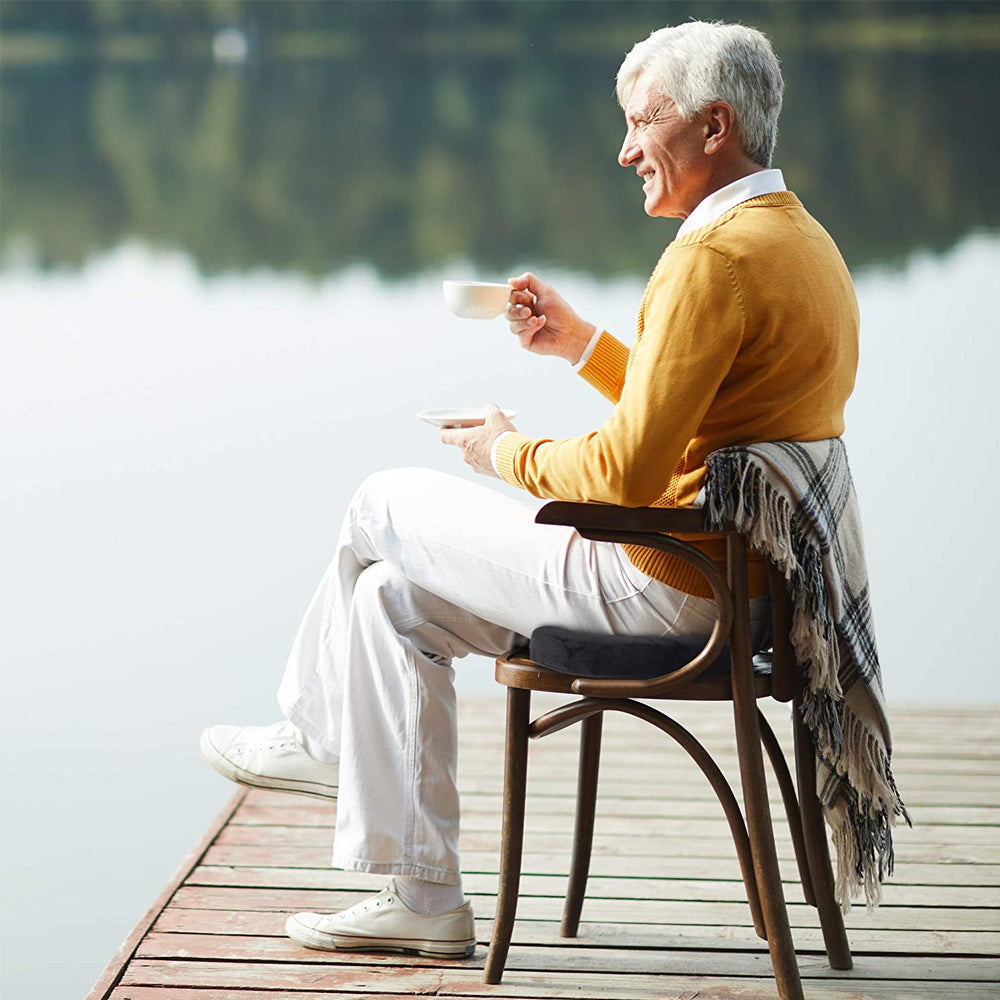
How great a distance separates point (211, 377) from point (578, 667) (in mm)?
6644

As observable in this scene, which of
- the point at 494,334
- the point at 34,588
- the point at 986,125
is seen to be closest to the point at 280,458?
the point at 34,588

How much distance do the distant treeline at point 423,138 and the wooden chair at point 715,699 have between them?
9032mm

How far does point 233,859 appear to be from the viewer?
100 inches

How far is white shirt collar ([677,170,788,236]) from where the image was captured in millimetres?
1918

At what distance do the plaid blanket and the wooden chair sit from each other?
34 mm

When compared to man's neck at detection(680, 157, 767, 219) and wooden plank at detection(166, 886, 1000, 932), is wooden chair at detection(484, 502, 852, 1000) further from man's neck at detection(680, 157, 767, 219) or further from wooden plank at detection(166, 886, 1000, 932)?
man's neck at detection(680, 157, 767, 219)

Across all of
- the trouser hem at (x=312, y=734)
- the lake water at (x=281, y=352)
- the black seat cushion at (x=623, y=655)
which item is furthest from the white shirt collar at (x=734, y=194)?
the lake water at (x=281, y=352)

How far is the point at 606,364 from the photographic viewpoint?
233 cm

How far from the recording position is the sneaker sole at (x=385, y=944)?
2.13 meters

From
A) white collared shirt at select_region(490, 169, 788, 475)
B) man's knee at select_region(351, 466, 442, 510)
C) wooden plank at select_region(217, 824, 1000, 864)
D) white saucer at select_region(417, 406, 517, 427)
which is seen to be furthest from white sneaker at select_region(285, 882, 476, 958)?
white collared shirt at select_region(490, 169, 788, 475)

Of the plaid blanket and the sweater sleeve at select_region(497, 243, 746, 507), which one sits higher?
the sweater sleeve at select_region(497, 243, 746, 507)

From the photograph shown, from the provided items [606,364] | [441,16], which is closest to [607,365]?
[606,364]

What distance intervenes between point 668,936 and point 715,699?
54cm

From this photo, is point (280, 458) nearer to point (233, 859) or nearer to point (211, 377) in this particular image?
point (211, 377)
